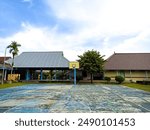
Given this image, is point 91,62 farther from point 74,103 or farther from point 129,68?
point 74,103

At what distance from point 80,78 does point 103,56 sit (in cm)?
783

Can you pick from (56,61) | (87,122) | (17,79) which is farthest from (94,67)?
(87,122)

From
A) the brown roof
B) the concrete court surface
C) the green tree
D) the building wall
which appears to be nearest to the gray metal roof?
the green tree

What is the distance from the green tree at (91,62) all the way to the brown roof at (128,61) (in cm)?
476

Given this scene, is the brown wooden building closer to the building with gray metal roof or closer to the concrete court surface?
the building with gray metal roof

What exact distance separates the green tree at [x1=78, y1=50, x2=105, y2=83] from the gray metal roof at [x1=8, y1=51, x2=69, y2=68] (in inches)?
161

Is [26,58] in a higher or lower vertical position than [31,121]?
higher

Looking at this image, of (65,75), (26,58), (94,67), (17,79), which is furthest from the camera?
(65,75)

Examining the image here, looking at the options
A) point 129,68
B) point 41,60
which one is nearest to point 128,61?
point 129,68

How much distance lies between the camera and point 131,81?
40000 mm

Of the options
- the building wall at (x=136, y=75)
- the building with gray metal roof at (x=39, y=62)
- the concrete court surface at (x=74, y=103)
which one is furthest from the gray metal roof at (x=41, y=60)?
the concrete court surface at (x=74, y=103)

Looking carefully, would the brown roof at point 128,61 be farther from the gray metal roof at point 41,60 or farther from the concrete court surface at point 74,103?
the concrete court surface at point 74,103

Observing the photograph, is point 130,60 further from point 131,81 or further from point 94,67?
point 94,67

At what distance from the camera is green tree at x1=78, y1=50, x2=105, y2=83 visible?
3594 centimetres
